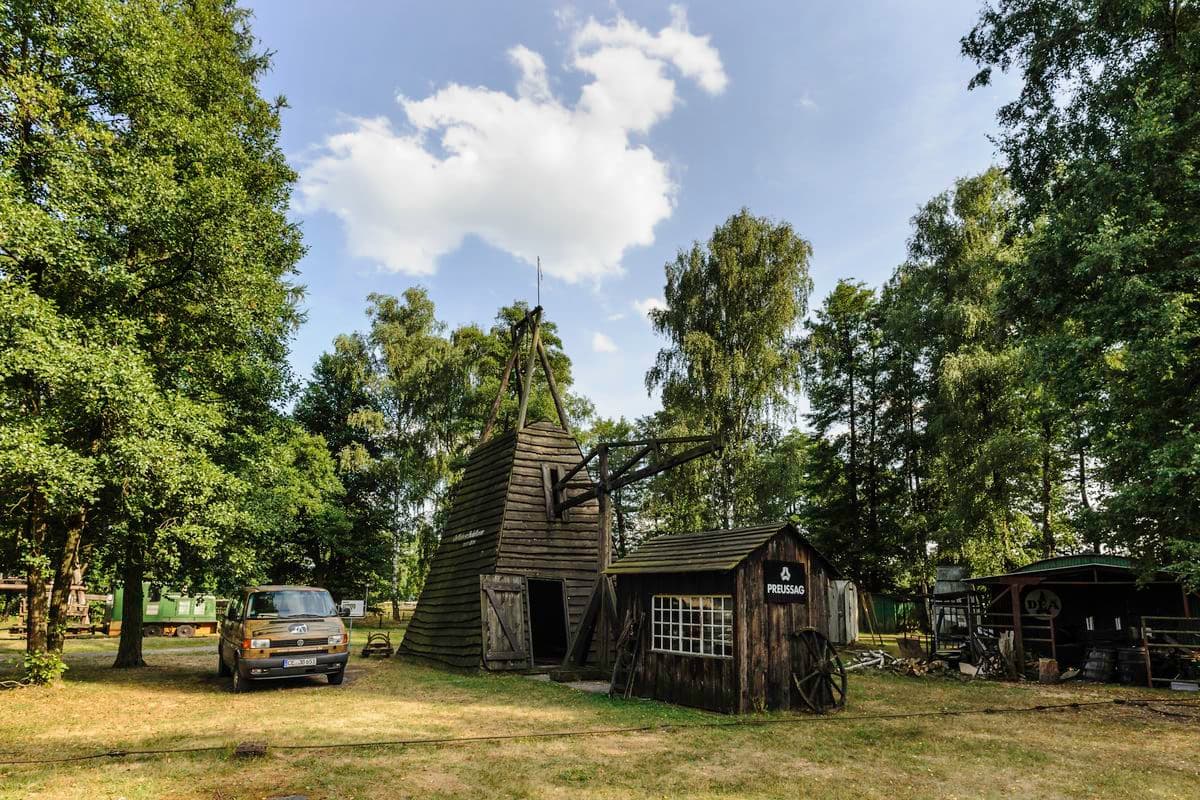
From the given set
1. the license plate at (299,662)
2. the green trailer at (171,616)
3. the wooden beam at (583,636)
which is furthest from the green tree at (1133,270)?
the green trailer at (171,616)

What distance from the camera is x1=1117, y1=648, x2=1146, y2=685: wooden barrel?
15883 millimetres

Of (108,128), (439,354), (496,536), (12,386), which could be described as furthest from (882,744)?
(439,354)

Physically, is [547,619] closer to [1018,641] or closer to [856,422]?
[1018,641]

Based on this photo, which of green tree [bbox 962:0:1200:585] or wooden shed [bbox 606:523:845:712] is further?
green tree [bbox 962:0:1200:585]

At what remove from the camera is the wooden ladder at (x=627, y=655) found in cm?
1246

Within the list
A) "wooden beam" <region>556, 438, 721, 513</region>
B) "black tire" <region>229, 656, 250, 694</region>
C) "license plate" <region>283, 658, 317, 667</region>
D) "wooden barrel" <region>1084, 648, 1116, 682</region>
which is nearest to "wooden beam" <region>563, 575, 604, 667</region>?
"wooden beam" <region>556, 438, 721, 513</region>

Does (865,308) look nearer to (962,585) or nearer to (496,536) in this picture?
(962,585)

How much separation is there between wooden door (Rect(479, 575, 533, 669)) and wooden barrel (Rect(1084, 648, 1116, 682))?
45.3 ft

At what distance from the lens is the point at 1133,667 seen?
16.0 meters

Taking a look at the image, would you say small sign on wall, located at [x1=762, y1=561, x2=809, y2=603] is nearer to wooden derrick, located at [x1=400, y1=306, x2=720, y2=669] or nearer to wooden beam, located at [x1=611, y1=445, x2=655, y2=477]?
wooden derrick, located at [x1=400, y1=306, x2=720, y2=669]

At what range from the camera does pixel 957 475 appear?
25.1 meters

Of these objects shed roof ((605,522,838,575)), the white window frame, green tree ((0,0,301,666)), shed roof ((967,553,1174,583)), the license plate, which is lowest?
the license plate

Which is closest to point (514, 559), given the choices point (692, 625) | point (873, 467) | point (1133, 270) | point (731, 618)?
point (692, 625)

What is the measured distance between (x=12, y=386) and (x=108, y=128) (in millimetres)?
5405
